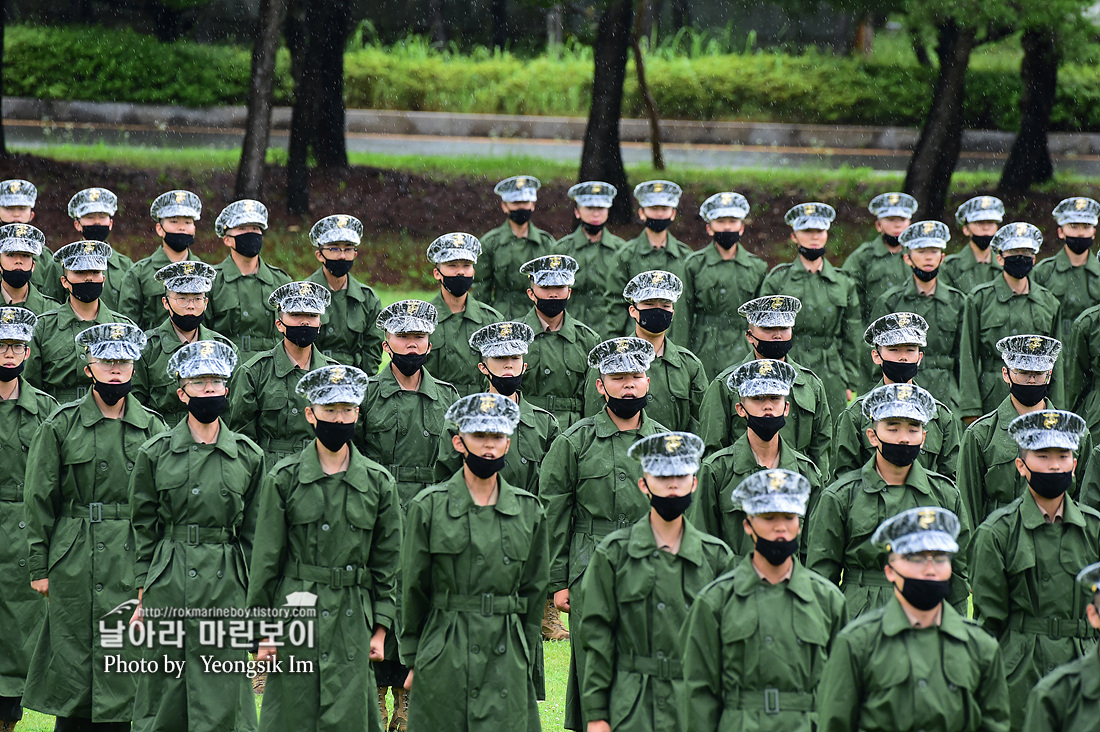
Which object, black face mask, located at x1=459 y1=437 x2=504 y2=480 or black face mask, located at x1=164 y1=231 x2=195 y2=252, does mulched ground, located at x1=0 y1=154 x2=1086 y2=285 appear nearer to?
black face mask, located at x1=164 y1=231 x2=195 y2=252

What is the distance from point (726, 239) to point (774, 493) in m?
6.31

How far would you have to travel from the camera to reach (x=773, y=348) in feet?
32.0

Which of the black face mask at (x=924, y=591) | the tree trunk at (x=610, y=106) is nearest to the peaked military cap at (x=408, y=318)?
the black face mask at (x=924, y=591)

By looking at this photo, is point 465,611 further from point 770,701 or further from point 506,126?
point 506,126

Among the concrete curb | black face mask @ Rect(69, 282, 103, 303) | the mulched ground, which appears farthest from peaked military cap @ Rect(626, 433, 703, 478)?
the concrete curb

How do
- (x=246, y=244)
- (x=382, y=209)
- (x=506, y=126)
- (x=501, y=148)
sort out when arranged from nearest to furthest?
(x=246, y=244) → (x=382, y=209) → (x=501, y=148) → (x=506, y=126)

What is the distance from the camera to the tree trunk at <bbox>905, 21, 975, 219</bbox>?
875 inches

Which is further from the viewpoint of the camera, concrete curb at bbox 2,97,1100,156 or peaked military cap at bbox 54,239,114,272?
concrete curb at bbox 2,97,1100,156

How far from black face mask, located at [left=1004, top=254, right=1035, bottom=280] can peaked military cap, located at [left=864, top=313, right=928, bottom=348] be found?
206cm

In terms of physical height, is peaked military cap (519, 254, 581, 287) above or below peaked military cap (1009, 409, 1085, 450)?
above

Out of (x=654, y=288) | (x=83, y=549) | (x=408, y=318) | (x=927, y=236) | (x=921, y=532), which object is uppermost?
(x=927, y=236)

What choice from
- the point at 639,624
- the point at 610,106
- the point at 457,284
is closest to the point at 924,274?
the point at 457,284

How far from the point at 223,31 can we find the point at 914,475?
24775 millimetres

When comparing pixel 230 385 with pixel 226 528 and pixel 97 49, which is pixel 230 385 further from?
pixel 97 49
